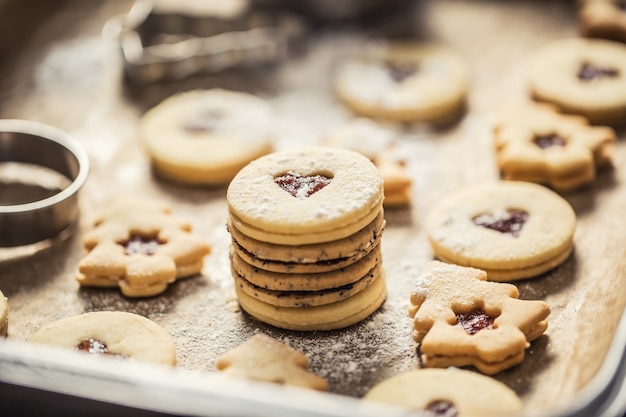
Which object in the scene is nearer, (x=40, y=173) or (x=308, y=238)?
(x=308, y=238)

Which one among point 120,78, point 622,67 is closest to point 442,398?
point 622,67

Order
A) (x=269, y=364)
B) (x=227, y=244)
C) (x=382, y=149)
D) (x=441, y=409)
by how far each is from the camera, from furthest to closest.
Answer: (x=382, y=149), (x=227, y=244), (x=269, y=364), (x=441, y=409)

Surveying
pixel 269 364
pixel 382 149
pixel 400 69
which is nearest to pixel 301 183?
pixel 269 364

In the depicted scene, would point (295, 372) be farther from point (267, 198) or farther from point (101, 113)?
point (101, 113)

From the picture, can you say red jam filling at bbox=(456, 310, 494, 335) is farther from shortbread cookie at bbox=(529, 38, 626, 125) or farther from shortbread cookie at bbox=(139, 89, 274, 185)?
shortbread cookie at bbox=(529, 38, 626, 125)

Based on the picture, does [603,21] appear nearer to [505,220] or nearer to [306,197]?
[505,220]

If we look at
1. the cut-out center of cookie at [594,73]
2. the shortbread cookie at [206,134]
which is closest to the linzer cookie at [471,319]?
the shortbread cookie at [206,134]
